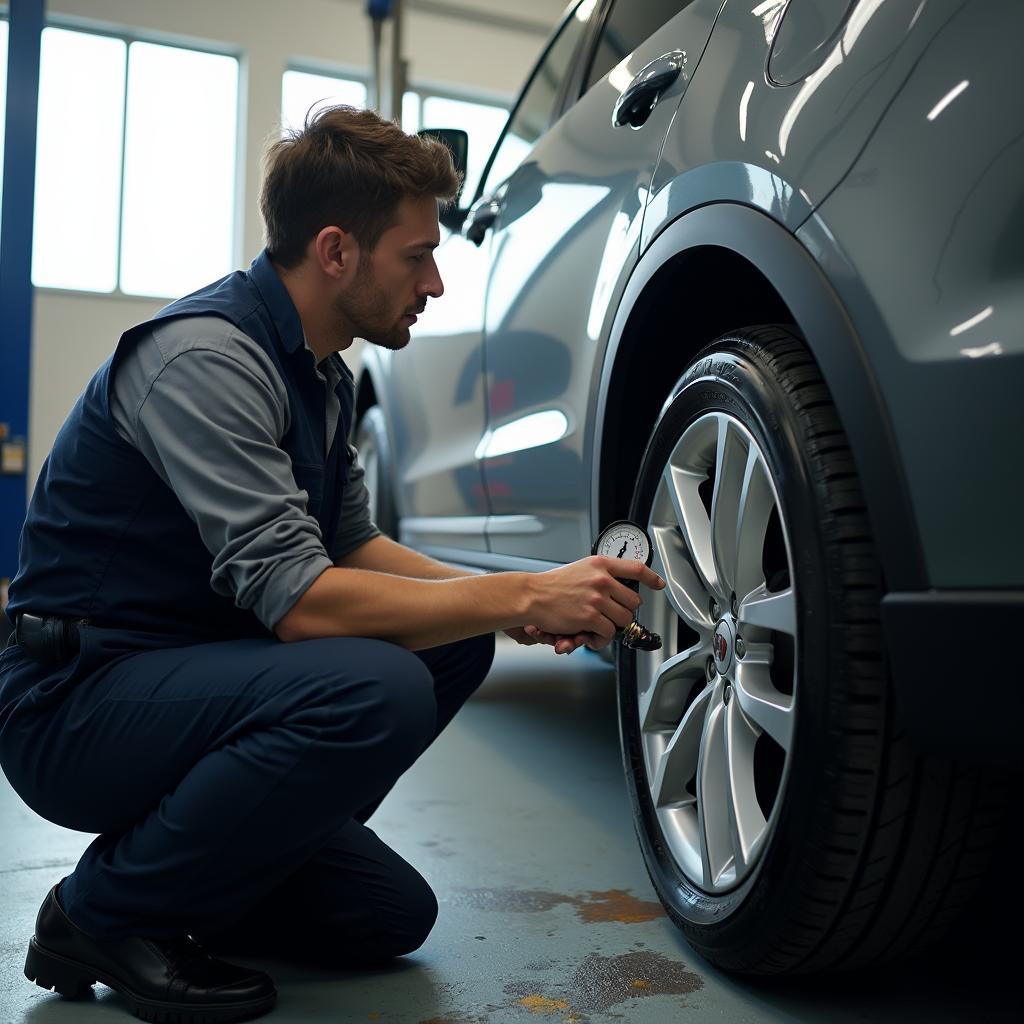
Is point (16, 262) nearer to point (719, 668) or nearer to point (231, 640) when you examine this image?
point (231, 640)

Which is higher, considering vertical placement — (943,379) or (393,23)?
(393,23)

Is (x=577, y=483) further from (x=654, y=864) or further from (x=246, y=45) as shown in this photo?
(x=246, y=45)

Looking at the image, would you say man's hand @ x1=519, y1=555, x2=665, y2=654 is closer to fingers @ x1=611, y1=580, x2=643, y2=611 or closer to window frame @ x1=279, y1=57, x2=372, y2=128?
fingers @ x1=611, y1=580, x2=643, y2=611

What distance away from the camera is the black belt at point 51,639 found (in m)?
1.31

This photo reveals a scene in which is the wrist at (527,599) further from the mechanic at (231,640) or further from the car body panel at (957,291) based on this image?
the car body panel at (957,291)

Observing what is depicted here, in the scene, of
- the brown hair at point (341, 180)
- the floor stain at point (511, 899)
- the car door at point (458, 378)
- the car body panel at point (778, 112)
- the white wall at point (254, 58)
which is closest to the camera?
the car body panel at point (778, 112)

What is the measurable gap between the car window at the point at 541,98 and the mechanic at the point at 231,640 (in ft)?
2.97

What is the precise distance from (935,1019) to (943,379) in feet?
2.24

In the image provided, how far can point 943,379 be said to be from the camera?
925mm

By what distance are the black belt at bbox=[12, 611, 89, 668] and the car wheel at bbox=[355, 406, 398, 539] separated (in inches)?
70.1

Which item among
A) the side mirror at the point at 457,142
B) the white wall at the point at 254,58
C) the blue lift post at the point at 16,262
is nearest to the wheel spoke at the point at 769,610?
the side mirror at the point at 457,142

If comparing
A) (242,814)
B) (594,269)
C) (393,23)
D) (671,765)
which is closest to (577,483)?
(594,269)

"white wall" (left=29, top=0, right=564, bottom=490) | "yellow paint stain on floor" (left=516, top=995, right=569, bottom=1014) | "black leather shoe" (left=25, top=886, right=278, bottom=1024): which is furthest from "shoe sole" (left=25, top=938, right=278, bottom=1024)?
"white wall" (left=29, top=0, right=564, bottom=490)

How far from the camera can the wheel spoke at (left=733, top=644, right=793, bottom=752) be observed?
1.13 metres
